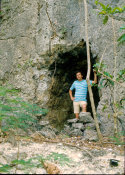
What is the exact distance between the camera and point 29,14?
18.4ft

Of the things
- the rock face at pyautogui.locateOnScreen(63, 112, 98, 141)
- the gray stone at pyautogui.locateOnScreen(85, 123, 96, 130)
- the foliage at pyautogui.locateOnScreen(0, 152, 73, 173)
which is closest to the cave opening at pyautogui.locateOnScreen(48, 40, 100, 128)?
the rock face at pyautogui.locateOnScreen(63, 112, 98, 141)

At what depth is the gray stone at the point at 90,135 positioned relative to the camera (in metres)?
4.16

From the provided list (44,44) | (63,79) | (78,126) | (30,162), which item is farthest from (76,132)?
(30,162)

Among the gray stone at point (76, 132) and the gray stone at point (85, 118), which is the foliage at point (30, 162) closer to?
the gray stone at point (76, 132)

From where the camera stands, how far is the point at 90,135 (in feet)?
14.3

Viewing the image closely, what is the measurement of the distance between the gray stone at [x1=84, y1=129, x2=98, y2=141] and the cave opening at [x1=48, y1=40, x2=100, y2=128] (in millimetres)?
1189

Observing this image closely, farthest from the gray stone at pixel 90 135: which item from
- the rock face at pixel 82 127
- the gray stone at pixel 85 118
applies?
the gray stone at pixel 85 118

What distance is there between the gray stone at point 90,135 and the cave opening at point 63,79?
1.19 meters

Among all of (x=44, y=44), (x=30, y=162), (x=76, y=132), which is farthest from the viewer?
(x=44, y=44)

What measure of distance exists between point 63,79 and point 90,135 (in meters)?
2.08

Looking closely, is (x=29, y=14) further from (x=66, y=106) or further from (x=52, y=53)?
(x=66, y=106)

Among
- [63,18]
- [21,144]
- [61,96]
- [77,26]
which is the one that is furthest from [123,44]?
[21,144]

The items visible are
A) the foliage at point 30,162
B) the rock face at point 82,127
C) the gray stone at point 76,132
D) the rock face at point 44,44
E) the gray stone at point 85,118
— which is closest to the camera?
the foliage at point 30,162

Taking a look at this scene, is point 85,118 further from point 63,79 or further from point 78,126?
point 63,79
